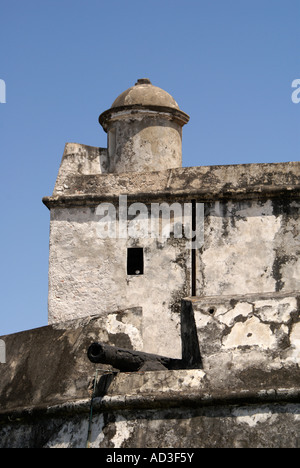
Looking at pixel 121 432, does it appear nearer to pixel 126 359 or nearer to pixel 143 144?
pixel 126 359

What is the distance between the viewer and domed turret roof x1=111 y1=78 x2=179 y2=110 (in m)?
11.0

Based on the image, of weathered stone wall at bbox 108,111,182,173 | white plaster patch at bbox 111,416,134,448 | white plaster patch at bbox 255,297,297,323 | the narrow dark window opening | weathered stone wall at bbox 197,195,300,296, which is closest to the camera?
white plaster patch at bbox 111,416,134,448

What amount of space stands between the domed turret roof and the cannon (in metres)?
4.84

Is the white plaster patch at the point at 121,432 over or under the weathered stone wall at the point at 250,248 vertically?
under

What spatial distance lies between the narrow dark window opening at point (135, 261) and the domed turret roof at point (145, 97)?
6.74ft

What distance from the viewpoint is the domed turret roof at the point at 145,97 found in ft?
36.0

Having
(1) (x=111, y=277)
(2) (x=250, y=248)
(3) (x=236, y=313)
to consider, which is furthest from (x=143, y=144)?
(3) (x=236, y=313)

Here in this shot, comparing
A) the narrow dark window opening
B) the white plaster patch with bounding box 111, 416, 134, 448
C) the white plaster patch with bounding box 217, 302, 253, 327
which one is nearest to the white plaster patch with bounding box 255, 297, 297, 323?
the white plaster patch with bounding box 217, 302, 253, 327

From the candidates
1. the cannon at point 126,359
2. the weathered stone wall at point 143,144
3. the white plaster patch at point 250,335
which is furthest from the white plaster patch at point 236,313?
the weathered stone wall at point 143,144

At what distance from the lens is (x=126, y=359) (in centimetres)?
636

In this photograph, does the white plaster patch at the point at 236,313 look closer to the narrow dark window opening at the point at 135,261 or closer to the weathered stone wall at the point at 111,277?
the weathered stone wall at the point at 111,277

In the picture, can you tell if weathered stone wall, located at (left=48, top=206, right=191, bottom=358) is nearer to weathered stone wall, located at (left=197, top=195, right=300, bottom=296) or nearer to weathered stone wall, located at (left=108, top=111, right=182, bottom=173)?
weathered stone wall, located at (left=197, top=195, right=300, bottom=296)

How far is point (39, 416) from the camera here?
6.62m

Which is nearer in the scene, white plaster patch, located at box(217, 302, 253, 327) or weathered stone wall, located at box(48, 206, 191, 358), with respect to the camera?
white plaster patch, located at box(217, 302, 253, 327)
